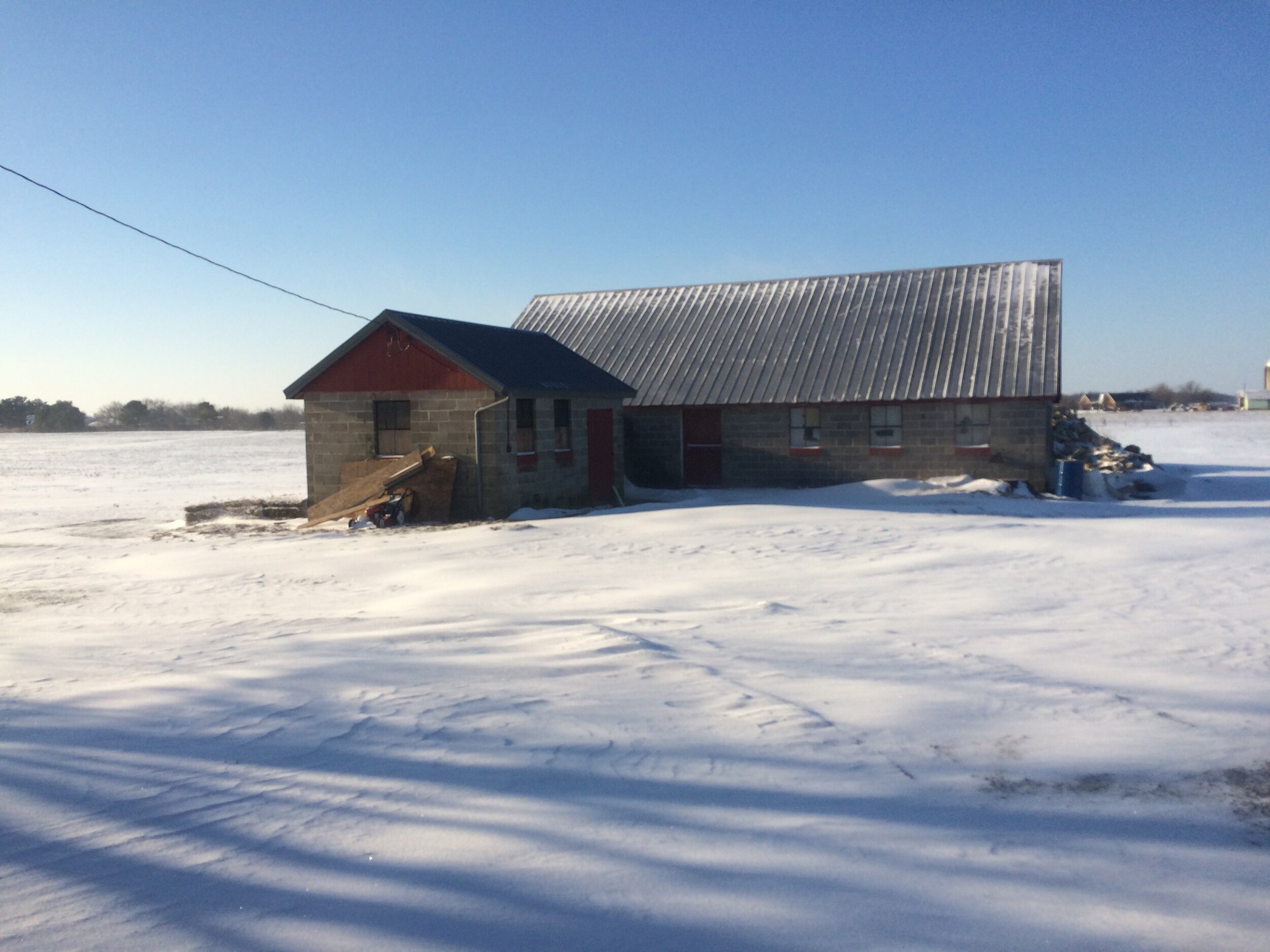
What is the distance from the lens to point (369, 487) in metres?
19.0

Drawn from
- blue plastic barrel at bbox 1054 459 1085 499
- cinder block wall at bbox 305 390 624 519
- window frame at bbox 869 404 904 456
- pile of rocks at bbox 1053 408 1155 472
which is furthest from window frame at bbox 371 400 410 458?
pile of rocks at bbox 1053 408 1155 472

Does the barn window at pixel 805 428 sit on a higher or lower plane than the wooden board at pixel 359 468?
higher

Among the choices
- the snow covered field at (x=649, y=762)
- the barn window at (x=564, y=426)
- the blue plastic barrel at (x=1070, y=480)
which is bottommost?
the snow covered field at (x=649, y=762)

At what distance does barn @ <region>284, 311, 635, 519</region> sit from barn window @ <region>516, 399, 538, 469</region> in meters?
0.02

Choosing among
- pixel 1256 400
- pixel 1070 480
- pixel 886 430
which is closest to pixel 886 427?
pixel 886 430

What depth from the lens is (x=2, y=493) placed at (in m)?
30.5

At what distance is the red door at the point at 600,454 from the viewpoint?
2275 cm

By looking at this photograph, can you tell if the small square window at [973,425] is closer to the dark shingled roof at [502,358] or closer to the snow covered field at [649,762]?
the dark shingled roof at [502,358]

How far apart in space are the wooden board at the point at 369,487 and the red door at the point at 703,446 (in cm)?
902

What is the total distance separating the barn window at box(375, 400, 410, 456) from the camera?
19.8m

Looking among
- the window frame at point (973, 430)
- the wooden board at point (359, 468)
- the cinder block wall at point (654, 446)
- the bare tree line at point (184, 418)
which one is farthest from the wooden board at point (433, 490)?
the bare tree line at point (184, 418)

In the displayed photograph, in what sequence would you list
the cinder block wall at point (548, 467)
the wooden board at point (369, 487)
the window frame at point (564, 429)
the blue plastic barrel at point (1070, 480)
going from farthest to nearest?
the blue plastic barrel at point (1070, 480), the window frame at point (564, 429), the cinder block wall at point (548, 467), the wooden board at point (369, 487)

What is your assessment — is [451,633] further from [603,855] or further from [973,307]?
[973,307]

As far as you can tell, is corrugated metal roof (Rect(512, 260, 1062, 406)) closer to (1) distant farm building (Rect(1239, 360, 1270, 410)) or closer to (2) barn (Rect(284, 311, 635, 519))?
(2) barn (Rect(284, 311, 635, 519))
